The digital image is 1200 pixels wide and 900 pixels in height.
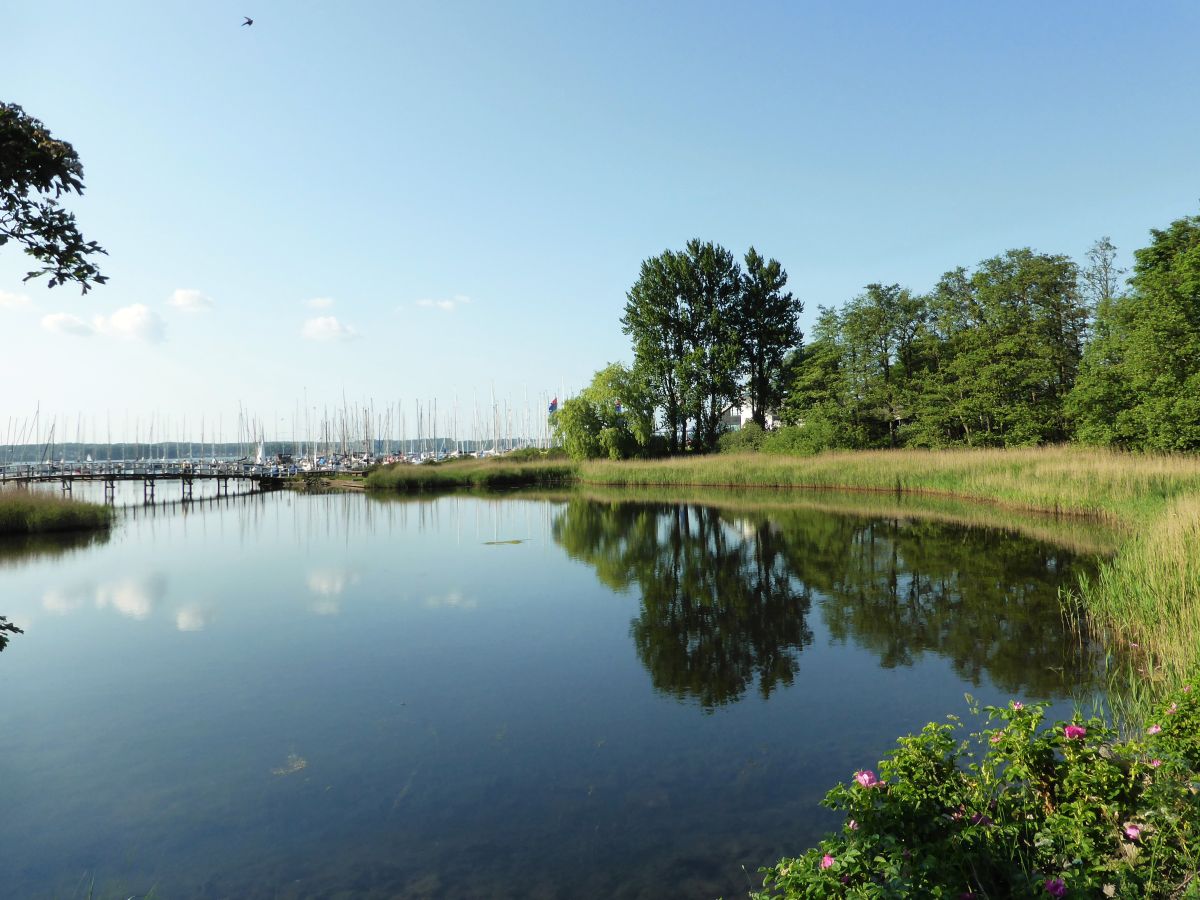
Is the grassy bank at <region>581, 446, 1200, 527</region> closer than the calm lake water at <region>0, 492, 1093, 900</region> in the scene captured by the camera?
No

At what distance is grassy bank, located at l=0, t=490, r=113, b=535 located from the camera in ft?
79.9

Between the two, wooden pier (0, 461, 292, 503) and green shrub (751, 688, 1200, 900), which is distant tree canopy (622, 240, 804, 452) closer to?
wooden pier (0, 461, 292, 503)

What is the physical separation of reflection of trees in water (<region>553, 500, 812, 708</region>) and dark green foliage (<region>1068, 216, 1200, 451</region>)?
607 inches

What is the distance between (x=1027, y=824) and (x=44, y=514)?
3081cm

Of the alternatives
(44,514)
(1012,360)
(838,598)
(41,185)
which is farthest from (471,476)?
(41,185)

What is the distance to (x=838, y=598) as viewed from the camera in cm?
1276

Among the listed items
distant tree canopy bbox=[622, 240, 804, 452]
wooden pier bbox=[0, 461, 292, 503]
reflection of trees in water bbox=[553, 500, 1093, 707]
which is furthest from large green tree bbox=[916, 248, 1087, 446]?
wooden pier bbox=[0, 461, 292, 503]

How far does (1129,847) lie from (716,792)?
2885 mm

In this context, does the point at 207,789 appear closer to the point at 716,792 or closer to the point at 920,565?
the point at 716,792

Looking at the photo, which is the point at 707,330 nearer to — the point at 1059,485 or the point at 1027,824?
the point at 1059,485

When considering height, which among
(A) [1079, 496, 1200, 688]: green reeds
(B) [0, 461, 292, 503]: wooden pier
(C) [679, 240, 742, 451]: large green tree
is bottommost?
(A) [1079, 496, 1200, 688]: green reeds

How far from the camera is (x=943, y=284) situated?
45.0 m

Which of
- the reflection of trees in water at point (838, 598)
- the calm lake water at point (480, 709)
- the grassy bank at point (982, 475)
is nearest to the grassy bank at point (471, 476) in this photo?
the grassy bank at point (982, 475)


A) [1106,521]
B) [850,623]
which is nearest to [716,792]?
[850,623]
